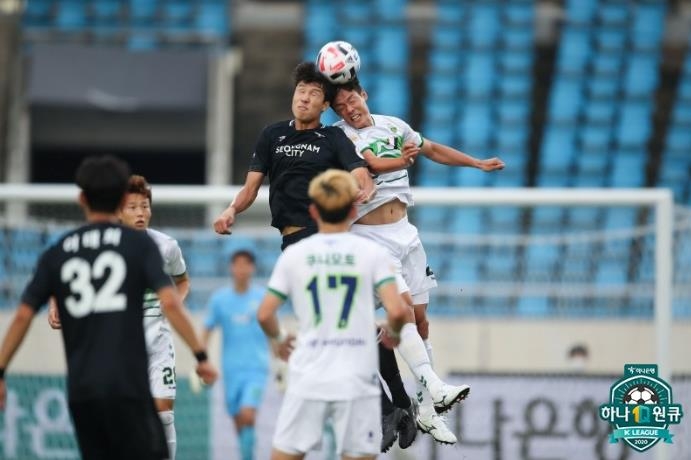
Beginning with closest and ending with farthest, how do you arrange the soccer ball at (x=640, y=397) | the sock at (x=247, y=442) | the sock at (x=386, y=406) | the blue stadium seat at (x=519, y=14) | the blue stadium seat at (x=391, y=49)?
the sock at (x=386, y=406)
the soccer ball at (x=640, y=397)
the sock at (x=247, y=442)
the blue stadium seat at (x=391, y=49)
the blue stadium seat at (x=519, y=14)

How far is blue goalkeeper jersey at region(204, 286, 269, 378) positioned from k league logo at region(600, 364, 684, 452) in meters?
4.43

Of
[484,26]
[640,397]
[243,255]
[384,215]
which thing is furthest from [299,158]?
[484,26]

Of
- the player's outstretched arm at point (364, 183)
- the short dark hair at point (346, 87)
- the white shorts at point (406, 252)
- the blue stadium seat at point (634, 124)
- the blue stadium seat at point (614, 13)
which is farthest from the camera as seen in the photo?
the blue stadium seat at point (614, 13)

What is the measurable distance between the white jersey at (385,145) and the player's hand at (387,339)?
0.82 m

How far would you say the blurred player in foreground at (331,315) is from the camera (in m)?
7.53

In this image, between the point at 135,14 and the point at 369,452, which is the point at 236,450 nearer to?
the point at 369,452

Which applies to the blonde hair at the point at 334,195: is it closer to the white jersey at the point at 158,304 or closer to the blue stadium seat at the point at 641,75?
the white jersey at the point at 158,304

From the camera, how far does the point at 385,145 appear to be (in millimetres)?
9375

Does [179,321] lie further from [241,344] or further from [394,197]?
[241,344]

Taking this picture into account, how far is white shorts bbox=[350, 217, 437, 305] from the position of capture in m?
9.52

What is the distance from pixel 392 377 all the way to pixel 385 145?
164cm

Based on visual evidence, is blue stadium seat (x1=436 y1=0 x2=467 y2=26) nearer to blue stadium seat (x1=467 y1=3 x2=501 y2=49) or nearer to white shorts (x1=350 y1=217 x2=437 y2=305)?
blue stadium seat (x1=467 y1=3 x2=501 y2=49)

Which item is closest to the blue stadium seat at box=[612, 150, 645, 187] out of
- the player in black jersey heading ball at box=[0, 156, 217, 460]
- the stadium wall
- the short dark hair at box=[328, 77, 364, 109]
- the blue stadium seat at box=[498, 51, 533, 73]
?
the blue stadium seat at box=[498, 51, 533, 73]

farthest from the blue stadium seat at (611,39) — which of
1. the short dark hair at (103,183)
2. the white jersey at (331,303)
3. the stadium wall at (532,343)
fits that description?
the short dark hair at (103,183)
